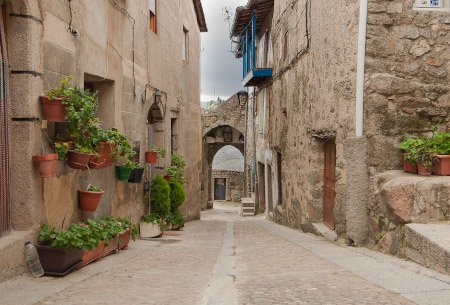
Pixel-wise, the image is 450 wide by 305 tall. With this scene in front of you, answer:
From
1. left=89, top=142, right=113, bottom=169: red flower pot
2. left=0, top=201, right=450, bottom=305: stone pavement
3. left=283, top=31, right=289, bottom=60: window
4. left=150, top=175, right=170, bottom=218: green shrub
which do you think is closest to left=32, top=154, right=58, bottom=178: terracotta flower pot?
left=89, top=142, right=113, bottom=169: red flower pot

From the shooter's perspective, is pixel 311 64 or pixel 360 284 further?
pixel 311 64

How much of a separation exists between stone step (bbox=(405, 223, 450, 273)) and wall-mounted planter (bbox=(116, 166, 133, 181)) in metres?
3.81

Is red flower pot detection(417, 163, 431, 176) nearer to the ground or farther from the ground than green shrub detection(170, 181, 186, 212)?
farther from the ground

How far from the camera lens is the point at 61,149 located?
457cm

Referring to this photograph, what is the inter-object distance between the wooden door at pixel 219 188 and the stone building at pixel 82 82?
2216 cm

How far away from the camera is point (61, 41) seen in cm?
487

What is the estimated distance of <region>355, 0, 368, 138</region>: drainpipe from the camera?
20.3 feet

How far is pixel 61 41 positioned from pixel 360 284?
3.74 m

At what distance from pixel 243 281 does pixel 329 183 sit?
422 centimetres

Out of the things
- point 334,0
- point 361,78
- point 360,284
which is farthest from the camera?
point 334,0

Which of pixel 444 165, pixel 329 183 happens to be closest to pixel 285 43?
pixel 329 183

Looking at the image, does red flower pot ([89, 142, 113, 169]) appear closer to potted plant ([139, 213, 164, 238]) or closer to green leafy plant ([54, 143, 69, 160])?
green leafy plant ([54, 143, 69, 160])

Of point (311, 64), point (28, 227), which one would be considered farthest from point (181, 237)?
point (28, 227)

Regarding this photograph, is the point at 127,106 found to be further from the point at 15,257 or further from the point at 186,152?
the point at 186,152
